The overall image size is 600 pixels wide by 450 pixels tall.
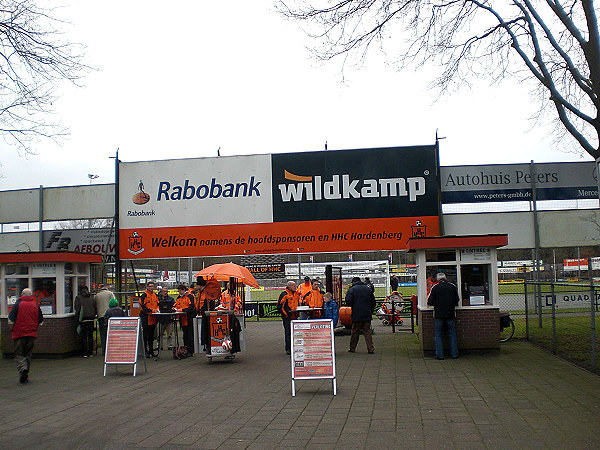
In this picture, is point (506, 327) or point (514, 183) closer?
point (506, 327)

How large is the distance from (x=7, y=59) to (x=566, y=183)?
1601 centimetres

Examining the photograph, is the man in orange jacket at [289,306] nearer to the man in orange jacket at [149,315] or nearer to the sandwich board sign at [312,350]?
the man in orange jacket at [149,315]

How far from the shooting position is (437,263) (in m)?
14.3

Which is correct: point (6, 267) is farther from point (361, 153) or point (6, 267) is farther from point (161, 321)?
point (361, 153)

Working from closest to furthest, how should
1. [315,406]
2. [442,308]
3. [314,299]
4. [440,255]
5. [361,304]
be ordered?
[315,406], [442,308], [440,255], [361,304], [314,299]

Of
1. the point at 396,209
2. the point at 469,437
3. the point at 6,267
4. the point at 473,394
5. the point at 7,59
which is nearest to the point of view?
the point at 469,437

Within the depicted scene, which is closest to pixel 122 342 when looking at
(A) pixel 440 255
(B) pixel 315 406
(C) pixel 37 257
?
(C) pixel 37 257

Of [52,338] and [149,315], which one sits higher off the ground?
[149,315]

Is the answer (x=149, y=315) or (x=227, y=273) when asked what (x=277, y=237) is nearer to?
(x=149, y=315)

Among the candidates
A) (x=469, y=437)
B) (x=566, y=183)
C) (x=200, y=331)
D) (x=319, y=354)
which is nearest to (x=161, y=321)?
(x=200, y=331)

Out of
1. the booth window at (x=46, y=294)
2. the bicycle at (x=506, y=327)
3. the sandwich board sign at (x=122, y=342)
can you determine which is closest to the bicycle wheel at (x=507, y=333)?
the bicycle at (x=506, y=327)

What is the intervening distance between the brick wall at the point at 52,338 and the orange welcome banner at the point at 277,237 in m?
5.24

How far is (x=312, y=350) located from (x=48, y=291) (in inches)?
350

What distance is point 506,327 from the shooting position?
15695 mm
